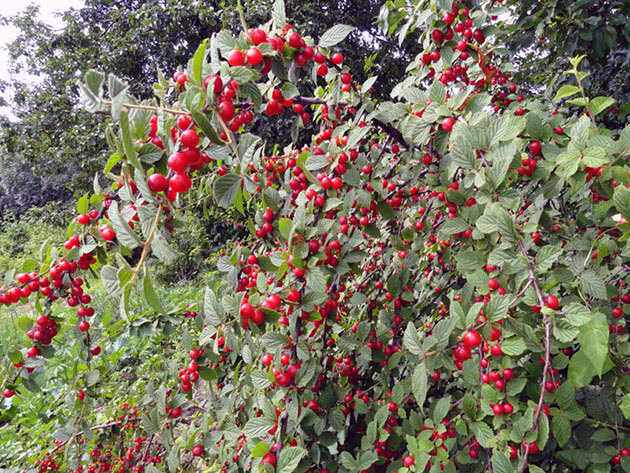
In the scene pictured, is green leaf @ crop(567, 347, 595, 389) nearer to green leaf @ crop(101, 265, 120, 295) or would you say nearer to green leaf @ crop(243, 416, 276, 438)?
green leaf @ crop(243, 416, 276, 438)

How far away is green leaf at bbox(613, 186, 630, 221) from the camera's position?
69cm

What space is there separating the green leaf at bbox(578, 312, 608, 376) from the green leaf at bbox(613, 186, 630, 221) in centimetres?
20

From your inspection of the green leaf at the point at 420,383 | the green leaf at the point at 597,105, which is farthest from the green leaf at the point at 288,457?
the green leaf at the point at 597,105

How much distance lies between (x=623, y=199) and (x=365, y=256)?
540 mm

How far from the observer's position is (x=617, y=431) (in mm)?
850

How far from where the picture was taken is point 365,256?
1.01m

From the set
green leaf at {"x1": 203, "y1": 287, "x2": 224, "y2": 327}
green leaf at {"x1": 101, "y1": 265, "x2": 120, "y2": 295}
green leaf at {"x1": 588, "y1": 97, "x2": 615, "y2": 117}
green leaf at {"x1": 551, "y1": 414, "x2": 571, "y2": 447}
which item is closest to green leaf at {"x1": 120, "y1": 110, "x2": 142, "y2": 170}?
green leaf at {"x1": 101, "y1": 265, "x2": 120, "y2": 295}

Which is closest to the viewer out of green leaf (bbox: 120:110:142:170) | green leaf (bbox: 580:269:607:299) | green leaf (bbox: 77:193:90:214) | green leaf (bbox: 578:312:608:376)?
green leaf (bbox: 120:110:142:170)

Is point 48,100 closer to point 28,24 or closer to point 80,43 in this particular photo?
point 80,43

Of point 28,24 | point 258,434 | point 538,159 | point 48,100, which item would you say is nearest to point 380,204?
point 538,159

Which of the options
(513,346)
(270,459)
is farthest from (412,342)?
(270,459)

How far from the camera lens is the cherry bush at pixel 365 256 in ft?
2.23

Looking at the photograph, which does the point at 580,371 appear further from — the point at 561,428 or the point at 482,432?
the point at 482,432

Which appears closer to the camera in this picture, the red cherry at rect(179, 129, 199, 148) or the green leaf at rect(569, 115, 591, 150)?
the red cherry at rect(179, 129, 199, 148)
